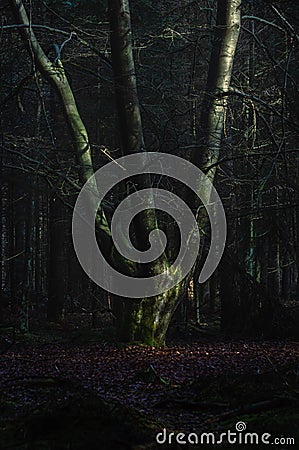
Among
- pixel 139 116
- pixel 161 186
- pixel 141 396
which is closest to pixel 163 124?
pixel 161 186

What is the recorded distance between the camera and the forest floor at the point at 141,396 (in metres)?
5.00

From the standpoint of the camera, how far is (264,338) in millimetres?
14719

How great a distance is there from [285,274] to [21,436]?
86.8ft

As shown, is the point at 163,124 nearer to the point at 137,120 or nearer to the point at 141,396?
the point at 137,120

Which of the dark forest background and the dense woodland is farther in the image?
the dark forest background

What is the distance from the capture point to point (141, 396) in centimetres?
757

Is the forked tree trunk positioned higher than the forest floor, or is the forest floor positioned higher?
the forked tree trunk

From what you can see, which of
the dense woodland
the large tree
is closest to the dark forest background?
the dense woodland

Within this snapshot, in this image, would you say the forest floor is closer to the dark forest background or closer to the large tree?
the large tree

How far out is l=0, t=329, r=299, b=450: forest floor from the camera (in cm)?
500

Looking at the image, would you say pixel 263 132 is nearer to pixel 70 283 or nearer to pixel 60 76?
pixel 60 76

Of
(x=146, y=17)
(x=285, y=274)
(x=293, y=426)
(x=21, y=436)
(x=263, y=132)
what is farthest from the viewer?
(x=285, y=274)

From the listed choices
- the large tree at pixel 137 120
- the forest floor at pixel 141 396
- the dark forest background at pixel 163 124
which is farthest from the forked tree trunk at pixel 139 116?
the forest floor at pixel 141 396

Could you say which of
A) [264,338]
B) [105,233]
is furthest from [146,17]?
[264,338]
